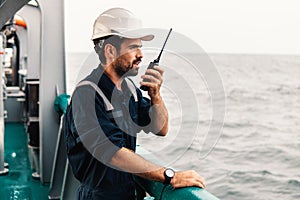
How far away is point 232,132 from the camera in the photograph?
90.1 ft

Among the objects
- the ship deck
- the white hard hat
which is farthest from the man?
the ship deck

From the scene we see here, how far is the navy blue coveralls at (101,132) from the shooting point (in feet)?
5.05

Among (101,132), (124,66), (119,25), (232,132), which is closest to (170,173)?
(101,132)

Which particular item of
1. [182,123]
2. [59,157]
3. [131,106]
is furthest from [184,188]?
[59,157]

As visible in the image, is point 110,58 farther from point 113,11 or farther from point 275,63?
point 275,63

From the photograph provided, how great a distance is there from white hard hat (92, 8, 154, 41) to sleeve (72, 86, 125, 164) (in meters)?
0.20

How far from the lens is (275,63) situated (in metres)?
51.1

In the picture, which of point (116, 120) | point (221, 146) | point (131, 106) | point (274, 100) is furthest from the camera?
point (274, 100)

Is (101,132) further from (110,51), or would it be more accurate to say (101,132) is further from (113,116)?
(110,51)

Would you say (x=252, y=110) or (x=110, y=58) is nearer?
(x=110, y=58)

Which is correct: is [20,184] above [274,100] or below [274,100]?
above

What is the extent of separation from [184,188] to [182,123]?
0.81 feet

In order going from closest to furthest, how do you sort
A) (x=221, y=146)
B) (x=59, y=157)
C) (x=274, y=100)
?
(x=59, y=157), (x=221, y=146), (x=274, y=100)

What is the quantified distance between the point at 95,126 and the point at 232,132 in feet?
86.8
